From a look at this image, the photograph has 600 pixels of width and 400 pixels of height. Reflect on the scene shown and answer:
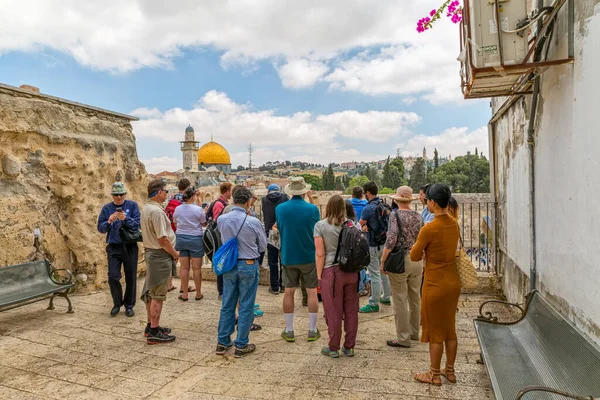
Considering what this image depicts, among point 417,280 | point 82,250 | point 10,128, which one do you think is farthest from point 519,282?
point 10,128

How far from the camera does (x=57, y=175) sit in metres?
6.29

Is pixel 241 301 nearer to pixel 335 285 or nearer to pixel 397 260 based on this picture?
pixel 335 285

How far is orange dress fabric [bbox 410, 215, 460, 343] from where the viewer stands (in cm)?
338

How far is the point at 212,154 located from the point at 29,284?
7714cm

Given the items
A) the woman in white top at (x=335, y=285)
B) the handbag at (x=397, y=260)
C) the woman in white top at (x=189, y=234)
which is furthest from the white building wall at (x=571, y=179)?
the woman in white top at (x=189, y=234)

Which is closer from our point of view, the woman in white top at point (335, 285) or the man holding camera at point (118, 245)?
the woman in white top at point (335, 285)

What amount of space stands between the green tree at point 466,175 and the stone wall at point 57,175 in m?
51.7

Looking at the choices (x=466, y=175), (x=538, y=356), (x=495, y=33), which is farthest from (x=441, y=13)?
(x=466, y=175)

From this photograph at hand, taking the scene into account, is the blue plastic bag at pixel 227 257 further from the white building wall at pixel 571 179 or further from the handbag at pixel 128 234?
the white building wall at pixel 571 179

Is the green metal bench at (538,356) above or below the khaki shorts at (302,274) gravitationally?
below

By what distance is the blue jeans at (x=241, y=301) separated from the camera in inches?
164

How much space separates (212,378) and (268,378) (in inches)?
19.7

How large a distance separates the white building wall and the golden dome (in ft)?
258

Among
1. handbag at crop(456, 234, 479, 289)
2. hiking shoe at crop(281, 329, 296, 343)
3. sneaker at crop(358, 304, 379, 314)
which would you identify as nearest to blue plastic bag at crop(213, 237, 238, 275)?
hiking shoe at crop(281, 329, 296, 343)
